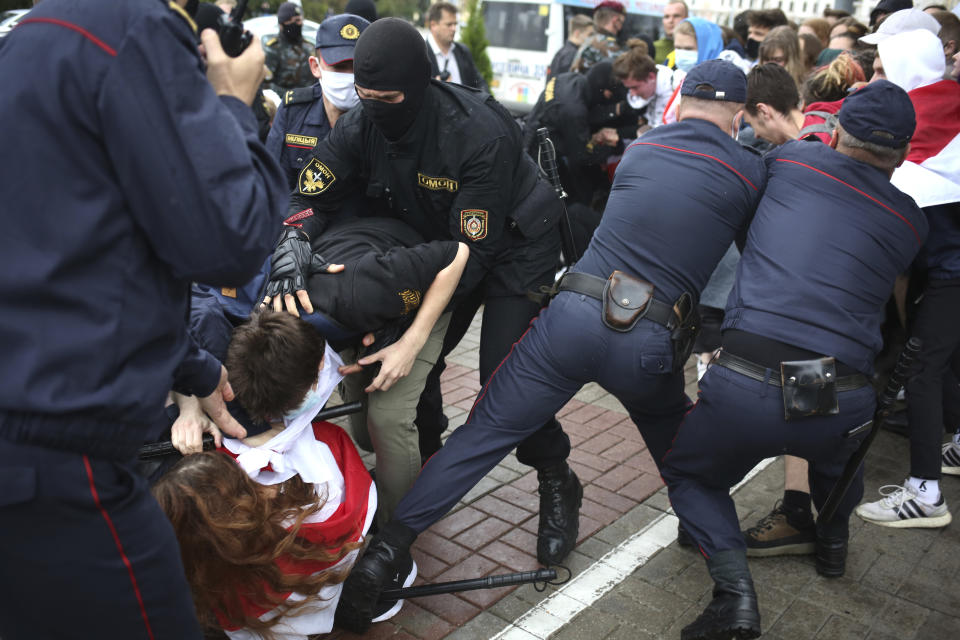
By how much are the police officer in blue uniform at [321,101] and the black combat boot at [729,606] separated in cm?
243

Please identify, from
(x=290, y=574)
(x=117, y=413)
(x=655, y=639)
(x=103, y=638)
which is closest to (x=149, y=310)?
(x=117, y=413)

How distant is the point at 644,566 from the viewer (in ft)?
10.4

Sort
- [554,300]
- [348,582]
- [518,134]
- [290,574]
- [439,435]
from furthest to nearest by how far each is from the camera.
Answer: [439,435], [518,134], [554,300], [348,582], [290,574]

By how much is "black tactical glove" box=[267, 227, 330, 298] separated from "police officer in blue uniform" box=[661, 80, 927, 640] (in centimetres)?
136

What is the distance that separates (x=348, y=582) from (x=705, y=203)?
1.69 meters

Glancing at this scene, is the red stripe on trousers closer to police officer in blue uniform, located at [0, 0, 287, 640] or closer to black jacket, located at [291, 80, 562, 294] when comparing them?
police officer in blue uniform, located at [0, 0, 287, 640]

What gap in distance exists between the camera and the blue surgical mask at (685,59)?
21.0ft

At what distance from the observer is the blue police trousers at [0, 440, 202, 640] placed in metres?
1.40

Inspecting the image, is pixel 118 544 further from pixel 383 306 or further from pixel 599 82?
pixel 599 82

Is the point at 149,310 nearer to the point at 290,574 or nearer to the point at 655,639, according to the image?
the point at 290,574

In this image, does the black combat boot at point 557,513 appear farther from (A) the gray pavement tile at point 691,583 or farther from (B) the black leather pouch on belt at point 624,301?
(B) the black leather pouch on belt at point 624,301

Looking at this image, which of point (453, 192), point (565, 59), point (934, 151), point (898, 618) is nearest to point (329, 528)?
point (453, 192)

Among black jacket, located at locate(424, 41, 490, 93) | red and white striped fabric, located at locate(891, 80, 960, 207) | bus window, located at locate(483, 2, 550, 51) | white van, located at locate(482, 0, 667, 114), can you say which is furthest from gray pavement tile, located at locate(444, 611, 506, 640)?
bus window, located at locate(483, 2, 550, 51)

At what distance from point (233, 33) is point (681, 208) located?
158cm
